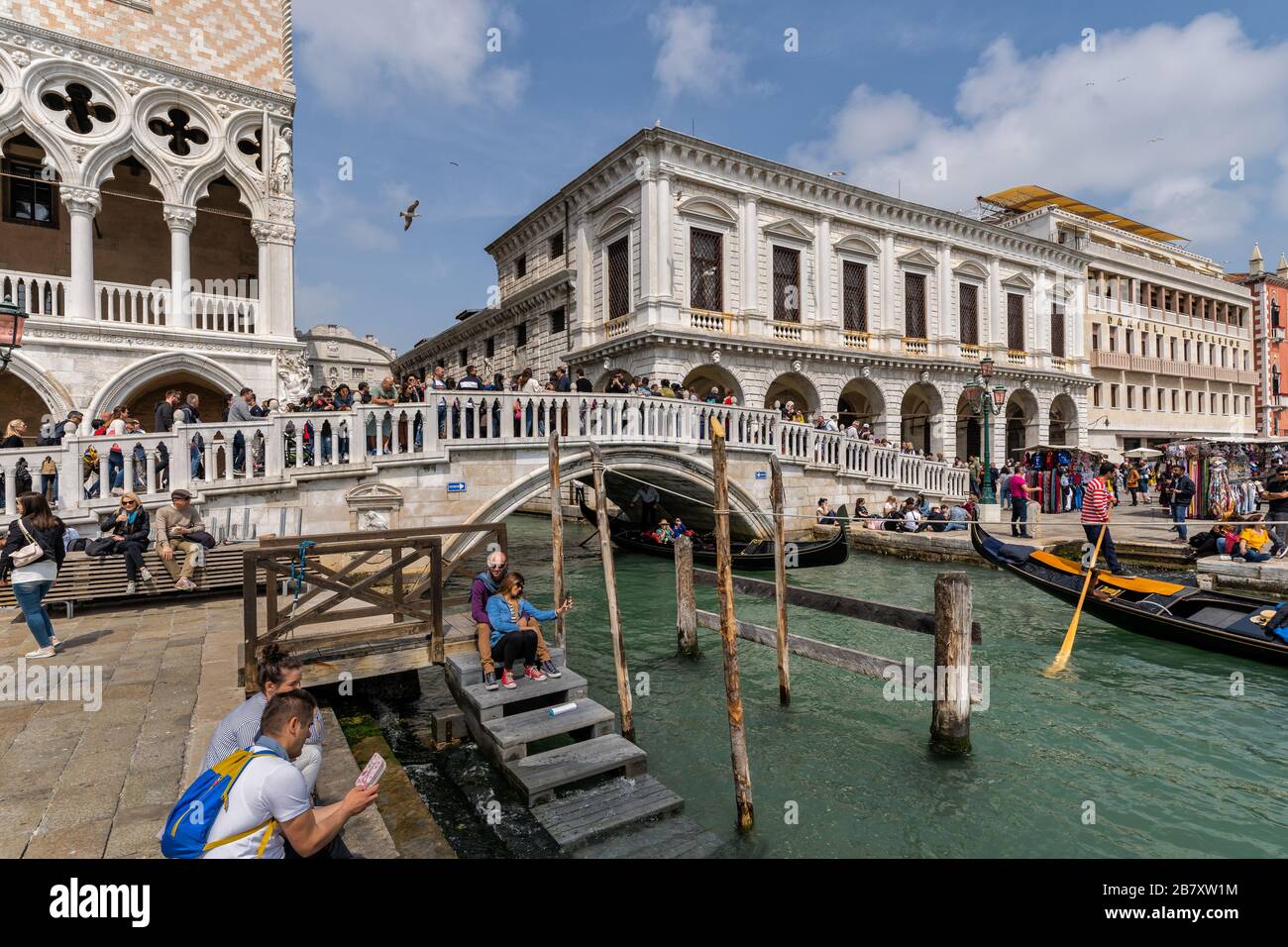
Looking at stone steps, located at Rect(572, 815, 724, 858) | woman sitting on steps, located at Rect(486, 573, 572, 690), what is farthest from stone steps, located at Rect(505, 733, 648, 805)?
woman sitting on steps, located at Rect(486, 573, 572, 690)

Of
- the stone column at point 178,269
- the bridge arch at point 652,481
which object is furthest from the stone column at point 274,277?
the bridge arch at point 652,481

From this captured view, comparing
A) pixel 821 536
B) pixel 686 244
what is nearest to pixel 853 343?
pixel 686 244

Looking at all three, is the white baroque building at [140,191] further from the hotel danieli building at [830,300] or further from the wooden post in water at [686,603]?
the wooden post in water at [686,603]

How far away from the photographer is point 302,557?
16.5ft

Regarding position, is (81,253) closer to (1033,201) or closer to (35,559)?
(35,559)

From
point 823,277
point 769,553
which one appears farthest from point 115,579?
point 823,277

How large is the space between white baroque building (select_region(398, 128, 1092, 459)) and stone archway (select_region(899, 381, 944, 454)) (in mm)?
74

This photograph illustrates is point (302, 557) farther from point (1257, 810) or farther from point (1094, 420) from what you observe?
point (1094, 420)

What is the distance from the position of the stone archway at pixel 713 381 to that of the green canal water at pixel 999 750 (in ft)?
36.0

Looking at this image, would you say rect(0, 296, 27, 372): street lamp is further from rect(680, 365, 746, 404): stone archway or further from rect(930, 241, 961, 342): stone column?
rect(930, 241, 961, 342): stone column

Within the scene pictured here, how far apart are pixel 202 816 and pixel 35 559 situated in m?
4.76

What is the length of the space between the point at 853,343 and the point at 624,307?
25.0 ft

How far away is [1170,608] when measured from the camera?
26.0ft

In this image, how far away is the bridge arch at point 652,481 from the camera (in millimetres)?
10945
